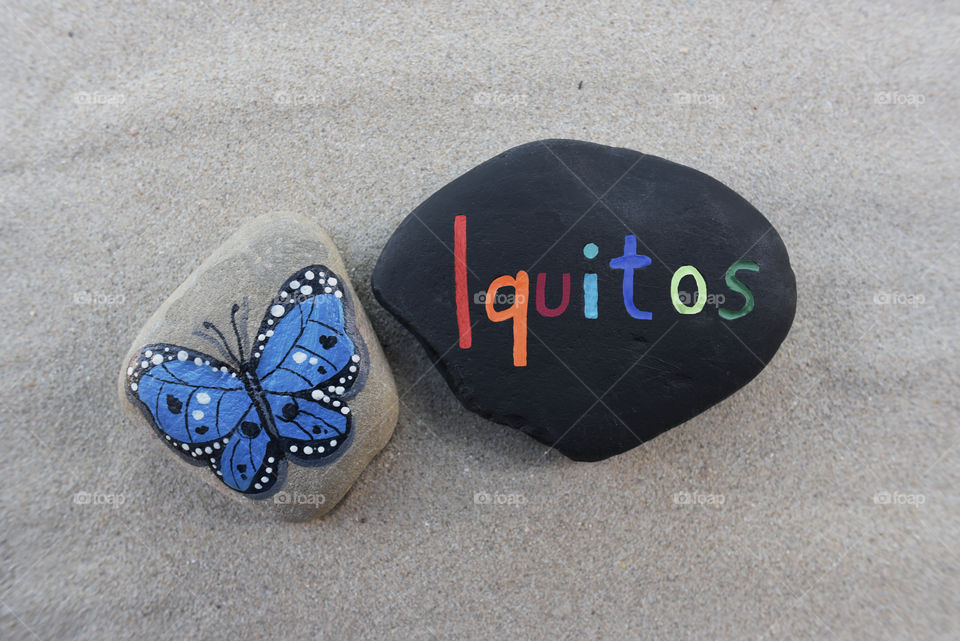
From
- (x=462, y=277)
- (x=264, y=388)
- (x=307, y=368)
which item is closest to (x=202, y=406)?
(x=264, y=388)

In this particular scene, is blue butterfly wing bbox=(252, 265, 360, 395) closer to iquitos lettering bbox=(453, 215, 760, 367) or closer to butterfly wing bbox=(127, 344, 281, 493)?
butterfly wing bbox=(127, 344, 281, 493)

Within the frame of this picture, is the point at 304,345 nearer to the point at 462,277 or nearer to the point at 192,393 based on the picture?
the point at 192,393

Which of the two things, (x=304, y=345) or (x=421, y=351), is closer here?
(x=304, y=345)

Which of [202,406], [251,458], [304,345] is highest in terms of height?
[304,345]

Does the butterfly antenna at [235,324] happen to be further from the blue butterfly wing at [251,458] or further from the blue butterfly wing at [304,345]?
the blue butterfly wing at [251,458]

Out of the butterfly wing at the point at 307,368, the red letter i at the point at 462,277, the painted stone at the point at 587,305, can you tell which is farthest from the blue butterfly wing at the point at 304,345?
the red letter i at the point at 462,277

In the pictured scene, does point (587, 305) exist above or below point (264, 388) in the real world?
above

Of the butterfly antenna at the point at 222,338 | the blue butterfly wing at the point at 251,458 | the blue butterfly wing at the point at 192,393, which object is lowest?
the blue butterfly wing at the point at 251,458
